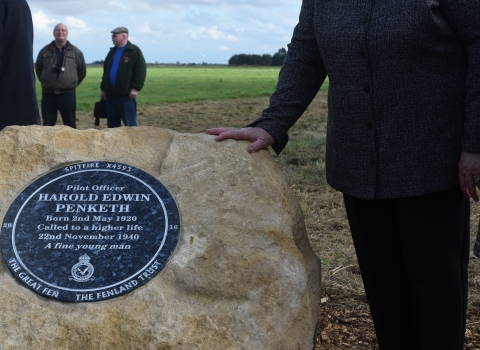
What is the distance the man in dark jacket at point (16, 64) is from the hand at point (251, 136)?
171cm

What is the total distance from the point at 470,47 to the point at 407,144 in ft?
1.47

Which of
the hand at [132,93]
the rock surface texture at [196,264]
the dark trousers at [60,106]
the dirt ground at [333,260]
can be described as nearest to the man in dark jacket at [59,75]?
the dark trousers at [60,106]

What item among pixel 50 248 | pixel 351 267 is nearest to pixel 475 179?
pixel 50 248

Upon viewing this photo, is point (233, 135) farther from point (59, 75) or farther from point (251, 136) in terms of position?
point (59, 75)

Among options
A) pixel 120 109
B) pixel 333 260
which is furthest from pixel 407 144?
pixel 120 109

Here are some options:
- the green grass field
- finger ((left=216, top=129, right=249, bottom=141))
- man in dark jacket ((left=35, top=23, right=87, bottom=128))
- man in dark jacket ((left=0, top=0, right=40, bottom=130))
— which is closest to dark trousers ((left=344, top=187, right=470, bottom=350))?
finger ((left=216, top=129, right=249, bottom=141))

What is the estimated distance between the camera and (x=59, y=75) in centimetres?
882

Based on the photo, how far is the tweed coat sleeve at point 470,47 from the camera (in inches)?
92.5

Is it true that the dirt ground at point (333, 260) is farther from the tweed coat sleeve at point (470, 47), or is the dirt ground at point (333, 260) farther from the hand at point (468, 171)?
the tweed coat sleeve at point (470, 47)

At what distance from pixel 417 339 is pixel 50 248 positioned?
169cm

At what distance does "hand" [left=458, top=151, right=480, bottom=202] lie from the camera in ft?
8.02

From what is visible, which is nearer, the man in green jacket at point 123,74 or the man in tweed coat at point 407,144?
the man in tweed coat at point 407,144

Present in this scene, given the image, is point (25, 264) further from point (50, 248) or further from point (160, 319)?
point (160, 319)

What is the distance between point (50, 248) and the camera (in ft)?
8.81
